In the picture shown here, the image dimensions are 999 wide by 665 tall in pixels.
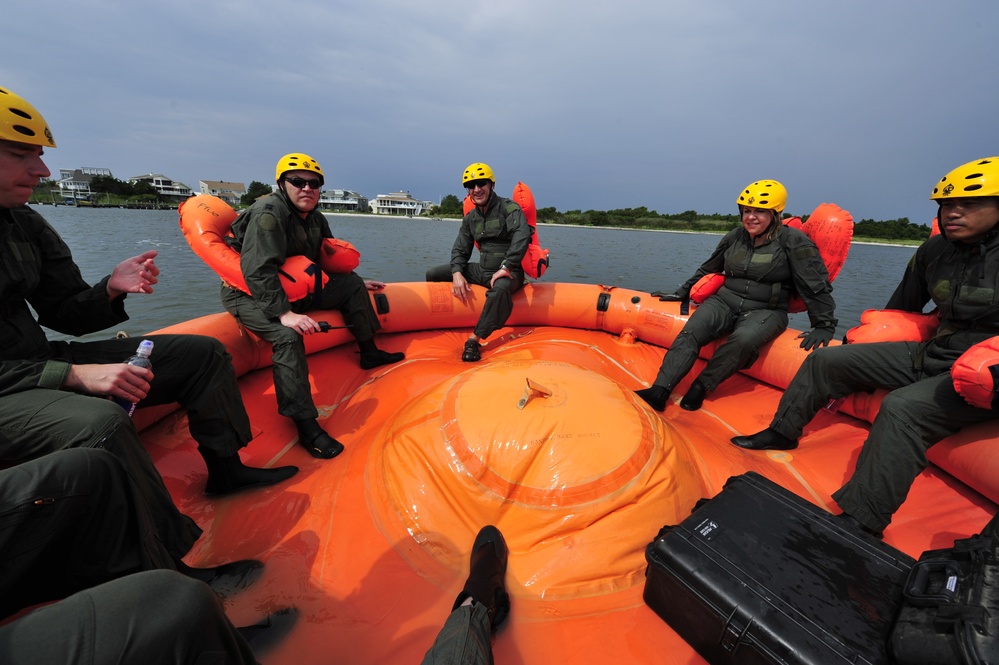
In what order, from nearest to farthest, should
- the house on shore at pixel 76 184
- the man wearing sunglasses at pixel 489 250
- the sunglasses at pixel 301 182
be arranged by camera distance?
the sunglasses at pixel 301 182, the man wearing sunglasses at pixel 489 250, the house on shore at pixel 76 184

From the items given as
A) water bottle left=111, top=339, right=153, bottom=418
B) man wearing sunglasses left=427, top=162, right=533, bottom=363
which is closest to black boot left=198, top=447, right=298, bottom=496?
water bottle left=111, top=339, right=153, bottom=418

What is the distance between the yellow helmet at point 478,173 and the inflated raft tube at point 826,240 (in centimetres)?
224

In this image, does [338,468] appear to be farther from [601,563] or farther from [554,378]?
[601,563]

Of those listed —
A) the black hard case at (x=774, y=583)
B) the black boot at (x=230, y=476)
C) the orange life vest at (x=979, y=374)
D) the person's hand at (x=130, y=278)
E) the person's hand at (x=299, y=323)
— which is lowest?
the black boot at (x=230, y=476)

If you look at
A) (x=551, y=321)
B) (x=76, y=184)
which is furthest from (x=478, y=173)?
(x=76, y=184)

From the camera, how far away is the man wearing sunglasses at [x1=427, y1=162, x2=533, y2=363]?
3865 mm

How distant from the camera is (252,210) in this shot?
274cm

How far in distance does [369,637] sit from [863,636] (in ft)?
4.91

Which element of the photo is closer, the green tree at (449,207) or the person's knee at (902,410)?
the person's knee at (902,410)

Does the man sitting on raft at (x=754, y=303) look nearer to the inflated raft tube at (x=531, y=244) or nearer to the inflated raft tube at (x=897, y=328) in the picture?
the inflated raft tube at (x=897, y=328)

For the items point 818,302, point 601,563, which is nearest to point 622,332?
point 818,302

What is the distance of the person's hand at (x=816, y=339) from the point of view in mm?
3061

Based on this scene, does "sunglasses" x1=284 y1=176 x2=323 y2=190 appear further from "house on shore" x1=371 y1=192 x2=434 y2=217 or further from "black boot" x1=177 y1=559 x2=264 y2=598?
"house on shore" x1=371 y1=192 x2=434 y2=217

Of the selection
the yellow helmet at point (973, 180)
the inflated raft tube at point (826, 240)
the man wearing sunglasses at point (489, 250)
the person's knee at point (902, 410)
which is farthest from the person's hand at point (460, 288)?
the yellow helmet at point (973, 180)
